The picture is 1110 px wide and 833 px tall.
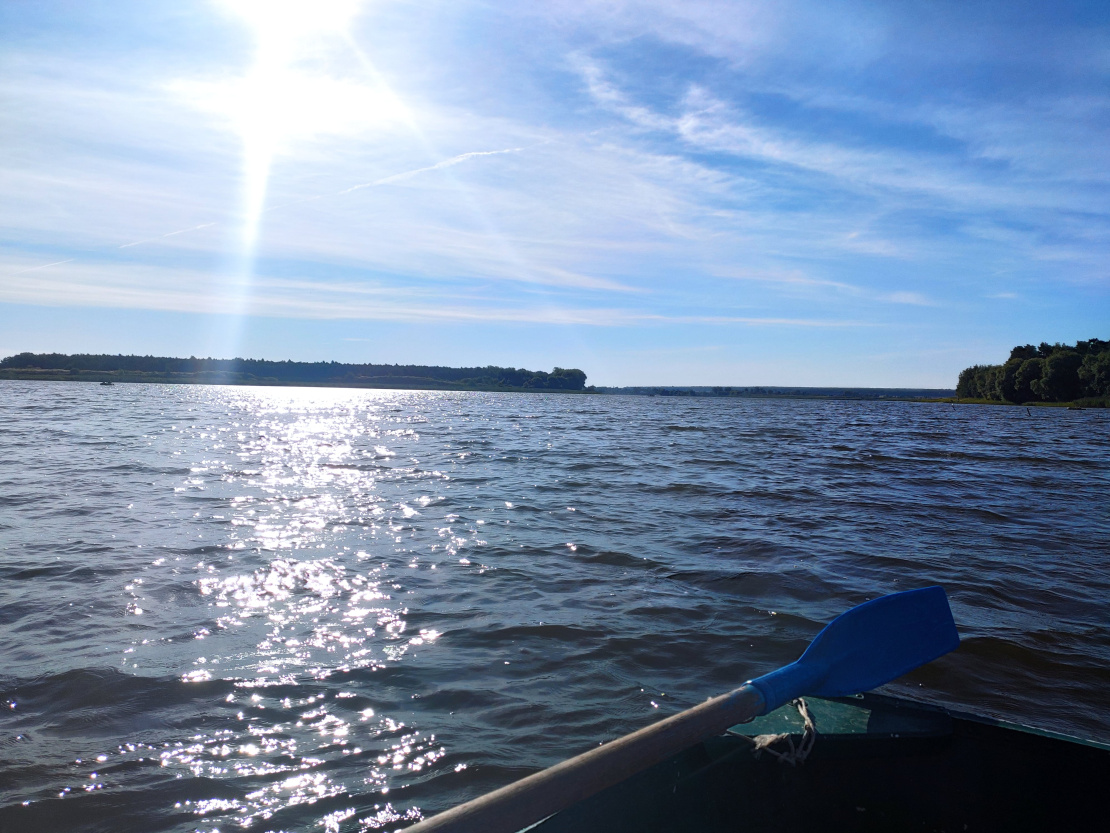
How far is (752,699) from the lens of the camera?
2621 millimetres

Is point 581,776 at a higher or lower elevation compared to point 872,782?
higher

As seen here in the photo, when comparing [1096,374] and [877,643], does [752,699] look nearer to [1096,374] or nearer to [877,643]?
[877,643]

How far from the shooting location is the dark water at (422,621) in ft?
11.4

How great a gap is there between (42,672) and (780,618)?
5.66 metres

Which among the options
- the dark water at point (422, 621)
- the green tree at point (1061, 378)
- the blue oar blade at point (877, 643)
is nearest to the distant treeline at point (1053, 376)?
the green tree at point (1061, 378)

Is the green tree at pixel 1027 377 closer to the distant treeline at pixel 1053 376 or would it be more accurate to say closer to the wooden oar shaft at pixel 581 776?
the distant treeline at pixel 1053 376

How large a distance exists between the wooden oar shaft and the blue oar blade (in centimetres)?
75

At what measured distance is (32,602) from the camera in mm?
5789

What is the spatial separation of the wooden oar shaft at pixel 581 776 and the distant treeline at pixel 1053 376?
99615 millimetres

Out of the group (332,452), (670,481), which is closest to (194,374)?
(332,452)

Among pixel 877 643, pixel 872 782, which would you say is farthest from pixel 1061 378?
pixel 872 782

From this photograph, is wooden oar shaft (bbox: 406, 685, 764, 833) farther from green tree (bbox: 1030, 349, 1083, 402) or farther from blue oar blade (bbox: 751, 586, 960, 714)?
green tree (bbox: 1030, 349, 1083, 402)

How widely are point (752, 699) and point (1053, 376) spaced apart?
351 ft

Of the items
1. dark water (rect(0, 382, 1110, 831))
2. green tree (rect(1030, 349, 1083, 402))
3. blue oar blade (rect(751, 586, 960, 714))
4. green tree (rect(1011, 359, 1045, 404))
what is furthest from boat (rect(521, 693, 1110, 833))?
green tree (rect(1011, 359, 1045, 404))
